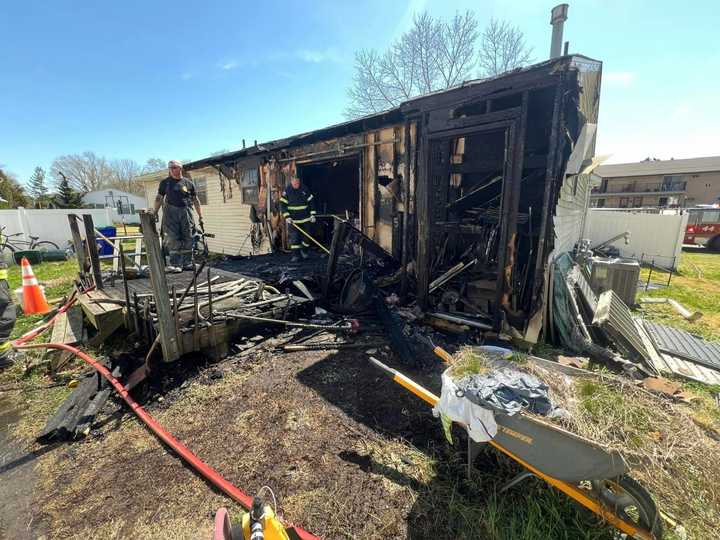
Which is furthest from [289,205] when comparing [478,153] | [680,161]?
[680,161]

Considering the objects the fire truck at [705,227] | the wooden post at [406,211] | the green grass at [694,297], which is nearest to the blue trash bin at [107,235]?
the wooden post at [406,211]

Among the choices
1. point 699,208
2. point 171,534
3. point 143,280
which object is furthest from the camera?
point 699,208

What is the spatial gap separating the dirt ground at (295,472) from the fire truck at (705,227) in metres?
18.5

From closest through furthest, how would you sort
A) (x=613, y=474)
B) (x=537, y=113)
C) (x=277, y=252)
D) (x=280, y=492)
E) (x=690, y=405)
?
(x=613, y=474) < (x=280, y=492) < (x=690, y=405) < (x=537, y=113) < (x=277, y=252)

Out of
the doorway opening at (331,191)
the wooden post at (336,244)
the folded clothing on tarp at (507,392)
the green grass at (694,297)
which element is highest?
the doorway opening at (331,191)

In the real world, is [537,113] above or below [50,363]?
above

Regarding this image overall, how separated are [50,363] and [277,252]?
538cm

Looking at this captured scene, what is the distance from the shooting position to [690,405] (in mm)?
3008

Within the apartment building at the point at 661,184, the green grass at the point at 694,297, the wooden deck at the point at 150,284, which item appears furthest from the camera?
the apartment building at the point at 661,184

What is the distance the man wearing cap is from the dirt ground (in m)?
3.48

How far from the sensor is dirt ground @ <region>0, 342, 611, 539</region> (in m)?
1.97

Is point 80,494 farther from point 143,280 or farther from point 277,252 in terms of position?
point 277,252

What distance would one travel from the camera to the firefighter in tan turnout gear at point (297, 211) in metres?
7.27

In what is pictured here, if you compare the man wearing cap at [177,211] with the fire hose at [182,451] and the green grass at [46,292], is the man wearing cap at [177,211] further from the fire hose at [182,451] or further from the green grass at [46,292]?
the fire hose at [182,451]
